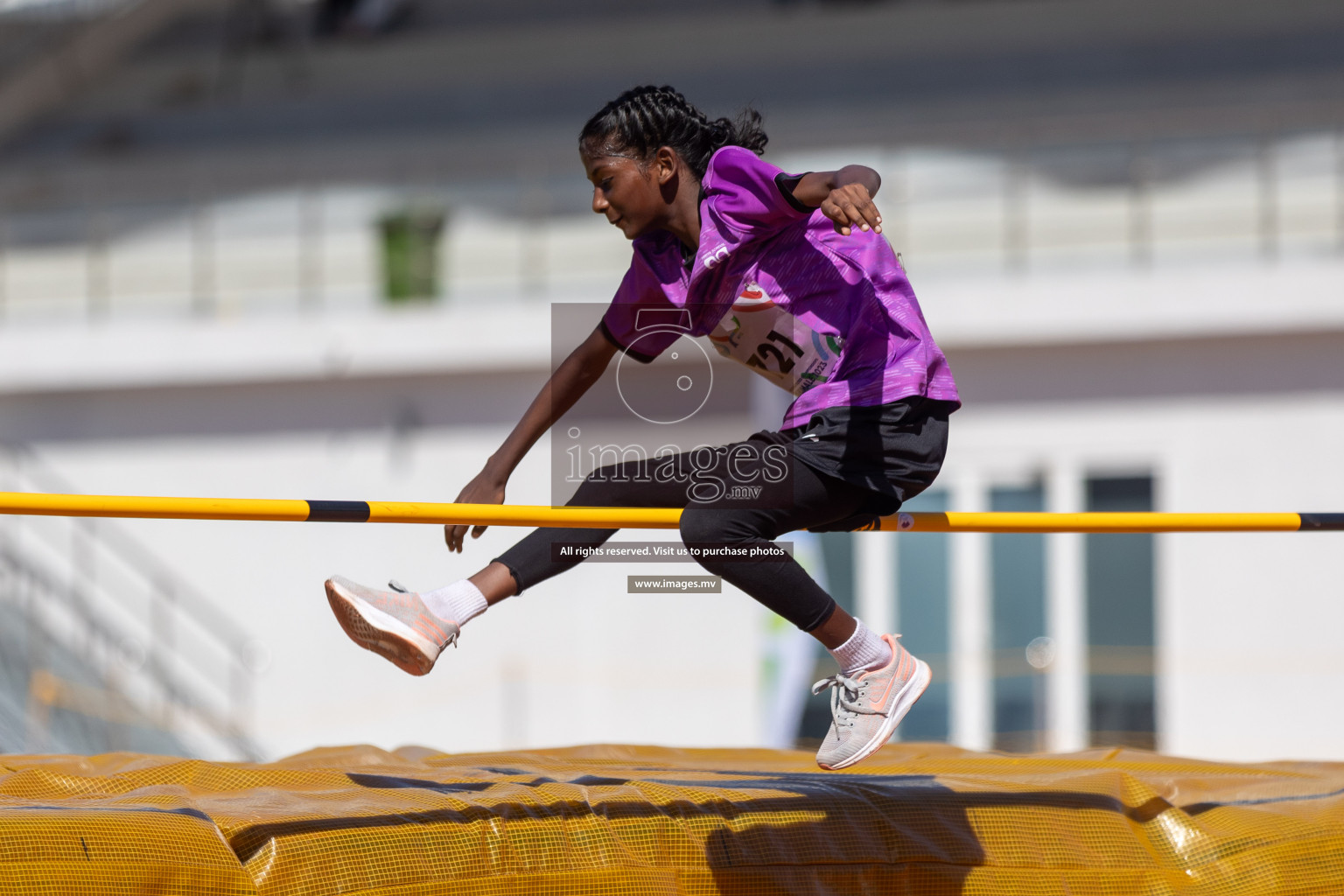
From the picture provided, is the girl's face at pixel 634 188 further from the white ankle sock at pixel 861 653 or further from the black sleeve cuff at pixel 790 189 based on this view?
the white ankle sock at pixel 861 653

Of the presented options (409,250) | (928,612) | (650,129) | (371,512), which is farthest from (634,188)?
(409,250)

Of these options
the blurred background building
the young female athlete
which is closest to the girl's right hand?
the young female athlete

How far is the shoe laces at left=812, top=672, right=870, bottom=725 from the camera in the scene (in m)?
2.63

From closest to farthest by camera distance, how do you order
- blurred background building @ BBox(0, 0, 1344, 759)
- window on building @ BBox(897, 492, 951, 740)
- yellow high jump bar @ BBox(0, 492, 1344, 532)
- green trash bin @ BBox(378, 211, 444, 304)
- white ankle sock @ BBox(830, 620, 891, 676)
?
1. yellow high jump bar @ BBox(0, 492, 1344, 532)
2. white ankle sock @ BBox(830, 620, 891, 676)
3. blurred background building @ BBox(0, 0, 1344, 759)
4. window on building @ BBox(897, 492, 951, 740)
5. green trash bin @ BBox(378, 211, 444, 304)

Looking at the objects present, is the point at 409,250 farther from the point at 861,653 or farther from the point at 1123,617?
the point at 861,653

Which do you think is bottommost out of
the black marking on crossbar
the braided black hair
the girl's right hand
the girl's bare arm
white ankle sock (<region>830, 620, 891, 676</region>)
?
white ankle sock (<region>830, 620, 891, 676</region>)

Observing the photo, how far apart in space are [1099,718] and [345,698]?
13.4 ft

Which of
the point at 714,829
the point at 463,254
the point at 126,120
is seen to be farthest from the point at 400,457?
the point at 714,829

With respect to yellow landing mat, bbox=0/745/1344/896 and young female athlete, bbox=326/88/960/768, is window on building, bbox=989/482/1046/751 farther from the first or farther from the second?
young female athlete, bbox=326/88/960/768

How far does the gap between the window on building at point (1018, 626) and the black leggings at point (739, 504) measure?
15.8ft

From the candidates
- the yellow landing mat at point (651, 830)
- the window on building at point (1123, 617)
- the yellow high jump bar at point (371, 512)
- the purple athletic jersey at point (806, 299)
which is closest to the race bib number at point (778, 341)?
the purple athletic jersey at point (806, 299)

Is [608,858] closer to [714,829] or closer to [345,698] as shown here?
[714,829]

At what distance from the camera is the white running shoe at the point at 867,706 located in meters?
2.56

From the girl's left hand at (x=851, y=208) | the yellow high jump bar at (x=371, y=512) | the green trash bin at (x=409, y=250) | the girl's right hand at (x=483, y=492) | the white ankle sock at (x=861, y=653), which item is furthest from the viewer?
the green trash bin at (x=409, y=250)
